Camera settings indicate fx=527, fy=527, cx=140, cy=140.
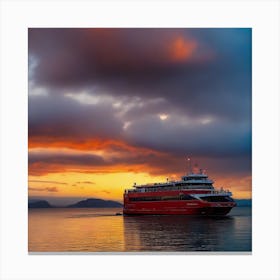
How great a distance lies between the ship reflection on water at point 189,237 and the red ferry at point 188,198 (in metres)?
0.44

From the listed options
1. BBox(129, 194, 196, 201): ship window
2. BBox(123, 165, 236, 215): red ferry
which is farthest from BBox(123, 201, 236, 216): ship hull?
BBox(129, 194, 196, 201): ship window

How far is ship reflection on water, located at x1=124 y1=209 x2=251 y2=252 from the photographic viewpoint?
13.2 m

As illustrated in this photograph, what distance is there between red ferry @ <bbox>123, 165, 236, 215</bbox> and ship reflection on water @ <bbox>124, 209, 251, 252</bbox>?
440mm

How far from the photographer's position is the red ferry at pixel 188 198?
2119 cm

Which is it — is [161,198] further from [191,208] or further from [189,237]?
[189,237]

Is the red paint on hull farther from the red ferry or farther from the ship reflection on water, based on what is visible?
the ship reflection on water

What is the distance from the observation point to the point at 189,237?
15.5 metres
